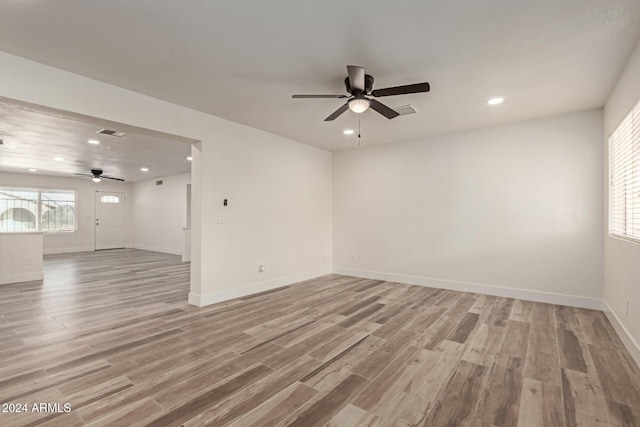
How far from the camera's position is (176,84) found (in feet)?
10.6

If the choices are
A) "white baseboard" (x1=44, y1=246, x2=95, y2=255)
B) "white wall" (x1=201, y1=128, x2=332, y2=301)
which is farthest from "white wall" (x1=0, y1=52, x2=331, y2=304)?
"white baseboard" (x1=44, y1=246, x2=95, y2=255)


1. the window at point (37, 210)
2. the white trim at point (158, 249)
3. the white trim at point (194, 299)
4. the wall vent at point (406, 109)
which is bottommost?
the white trim at point (158, 249)

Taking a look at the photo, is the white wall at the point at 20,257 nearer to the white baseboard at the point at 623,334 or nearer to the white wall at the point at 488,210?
the white wall at the point at 488,210

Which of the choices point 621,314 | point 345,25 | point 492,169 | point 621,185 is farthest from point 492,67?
point 621,314

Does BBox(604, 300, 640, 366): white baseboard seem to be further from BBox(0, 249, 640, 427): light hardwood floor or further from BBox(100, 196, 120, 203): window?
BBox(100, 196, 120, 203): window

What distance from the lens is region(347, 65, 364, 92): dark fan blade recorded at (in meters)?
2.52

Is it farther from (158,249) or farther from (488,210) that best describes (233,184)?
(158,249)

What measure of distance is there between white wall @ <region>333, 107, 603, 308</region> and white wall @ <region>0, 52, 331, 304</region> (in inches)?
30.7

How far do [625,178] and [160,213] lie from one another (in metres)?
11.5

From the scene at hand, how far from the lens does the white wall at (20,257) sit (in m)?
5.56

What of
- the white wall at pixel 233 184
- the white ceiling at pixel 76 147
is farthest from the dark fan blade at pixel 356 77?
the white ceiling at pixel 76 147

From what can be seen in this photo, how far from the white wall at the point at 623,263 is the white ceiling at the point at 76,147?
4.95 m

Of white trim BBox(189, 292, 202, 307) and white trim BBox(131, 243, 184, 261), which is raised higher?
white trim BBox(189, 292, 202, 307)

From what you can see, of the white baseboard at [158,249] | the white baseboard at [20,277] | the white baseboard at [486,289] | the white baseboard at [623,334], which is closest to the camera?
the white baseboard at [623,334]
